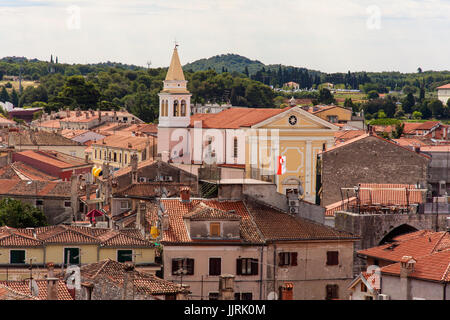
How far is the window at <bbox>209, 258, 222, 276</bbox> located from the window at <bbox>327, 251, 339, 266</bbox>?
236 cm

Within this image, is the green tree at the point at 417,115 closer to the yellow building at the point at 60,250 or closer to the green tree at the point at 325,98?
the green tree at the point at 325,98

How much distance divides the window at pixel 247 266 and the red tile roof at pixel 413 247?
2.37 meters

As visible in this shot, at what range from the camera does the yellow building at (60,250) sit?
64.0ft

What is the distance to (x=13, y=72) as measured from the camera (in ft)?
464

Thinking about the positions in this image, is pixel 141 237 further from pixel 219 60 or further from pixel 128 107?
pixel 219 60

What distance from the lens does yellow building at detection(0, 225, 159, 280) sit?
19.5 metres

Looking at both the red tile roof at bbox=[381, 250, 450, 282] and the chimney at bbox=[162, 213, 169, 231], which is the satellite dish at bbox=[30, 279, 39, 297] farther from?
the red tile roof at bbox=[381, 250, 450, 282]

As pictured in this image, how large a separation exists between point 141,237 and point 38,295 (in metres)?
7.04

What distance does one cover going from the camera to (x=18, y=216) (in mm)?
28172

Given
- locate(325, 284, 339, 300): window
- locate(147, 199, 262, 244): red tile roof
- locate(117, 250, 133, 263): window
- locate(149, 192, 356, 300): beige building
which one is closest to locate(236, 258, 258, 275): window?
locate(149, 192, 356, 300): beige building

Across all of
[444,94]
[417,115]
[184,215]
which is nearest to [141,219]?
[184,215]

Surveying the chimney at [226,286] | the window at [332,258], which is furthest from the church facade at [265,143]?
the chimney at [226,286]
